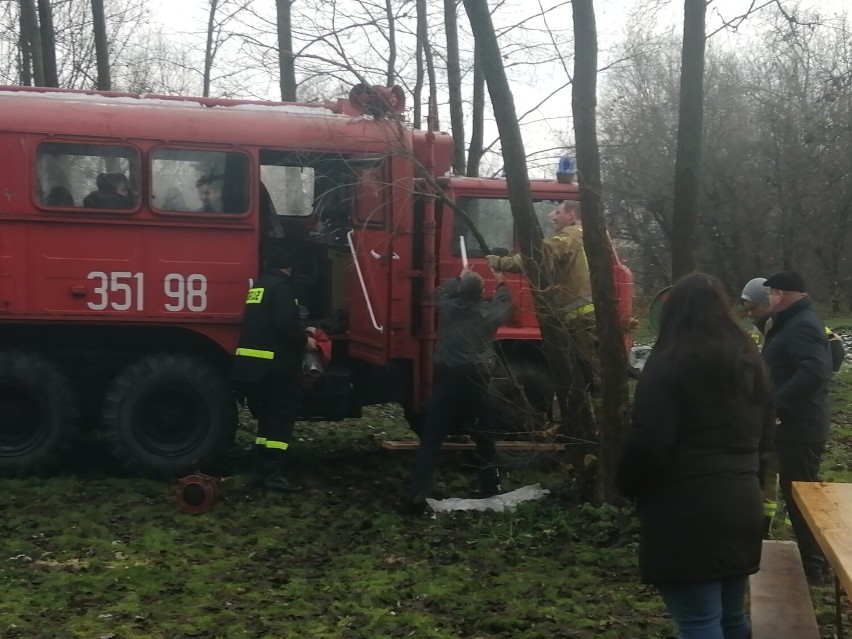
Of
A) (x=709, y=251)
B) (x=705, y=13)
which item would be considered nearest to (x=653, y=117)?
(x=709, y=251)

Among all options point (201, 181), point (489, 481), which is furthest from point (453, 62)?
point (489, 481)

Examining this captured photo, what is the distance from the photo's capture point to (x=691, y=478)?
3678mm

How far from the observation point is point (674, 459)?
3.70 m

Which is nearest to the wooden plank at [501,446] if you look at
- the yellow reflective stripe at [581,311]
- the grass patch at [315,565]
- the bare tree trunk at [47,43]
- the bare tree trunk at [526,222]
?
the bare tree trunk at [526,222]

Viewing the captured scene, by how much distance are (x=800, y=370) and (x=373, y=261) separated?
4.00m

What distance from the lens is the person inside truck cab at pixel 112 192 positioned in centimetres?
852

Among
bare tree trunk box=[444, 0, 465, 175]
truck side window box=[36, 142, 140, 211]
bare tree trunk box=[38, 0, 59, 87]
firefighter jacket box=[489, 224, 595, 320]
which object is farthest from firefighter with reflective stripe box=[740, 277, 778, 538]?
bare tree trunk box=[38, 0, 59, 87]

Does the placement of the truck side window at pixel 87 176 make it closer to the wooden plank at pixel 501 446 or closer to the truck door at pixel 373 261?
the truck door at pixel 373 261

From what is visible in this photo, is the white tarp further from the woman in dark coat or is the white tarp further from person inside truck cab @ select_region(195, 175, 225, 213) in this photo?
the woman in dark coat

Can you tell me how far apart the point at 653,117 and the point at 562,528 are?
2580 centimetres

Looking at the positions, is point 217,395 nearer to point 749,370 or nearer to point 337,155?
point 337,155

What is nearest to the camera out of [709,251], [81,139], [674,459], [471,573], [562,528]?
[674,459]

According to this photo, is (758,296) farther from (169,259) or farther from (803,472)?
(169,259)

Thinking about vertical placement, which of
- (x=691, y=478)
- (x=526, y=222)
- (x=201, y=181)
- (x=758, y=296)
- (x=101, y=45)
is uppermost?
(x=101, y=45)
